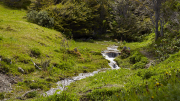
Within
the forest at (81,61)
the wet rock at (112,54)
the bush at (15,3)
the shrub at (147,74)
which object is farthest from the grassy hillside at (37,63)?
the bush at (15,3)

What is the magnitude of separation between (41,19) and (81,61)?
12.3 metres

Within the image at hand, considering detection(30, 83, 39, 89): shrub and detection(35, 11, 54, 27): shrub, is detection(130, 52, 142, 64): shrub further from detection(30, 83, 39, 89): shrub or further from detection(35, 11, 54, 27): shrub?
detection(35, 11, 54, 27): shrub

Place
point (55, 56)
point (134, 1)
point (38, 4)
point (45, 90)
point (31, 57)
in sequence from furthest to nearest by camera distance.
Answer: point (134, 1), point (38, 4), point (55, 56), point (31, 57), point (45, 90)

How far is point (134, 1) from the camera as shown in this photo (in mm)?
35250

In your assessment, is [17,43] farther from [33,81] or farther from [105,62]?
[105,62]

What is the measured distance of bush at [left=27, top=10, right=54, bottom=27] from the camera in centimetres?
2305

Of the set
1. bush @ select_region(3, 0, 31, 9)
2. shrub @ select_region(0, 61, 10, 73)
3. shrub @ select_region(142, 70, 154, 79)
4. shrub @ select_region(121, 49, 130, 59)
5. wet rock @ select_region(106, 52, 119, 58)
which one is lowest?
wet rock @ select_region(106, 52, 119, 58)

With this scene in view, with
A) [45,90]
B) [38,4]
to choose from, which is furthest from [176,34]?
[38,4]

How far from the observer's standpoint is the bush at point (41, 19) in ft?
75.6

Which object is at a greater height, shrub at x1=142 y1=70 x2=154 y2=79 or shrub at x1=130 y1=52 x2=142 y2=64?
shrub at x1=142 y1=70 x2=154 y2=79

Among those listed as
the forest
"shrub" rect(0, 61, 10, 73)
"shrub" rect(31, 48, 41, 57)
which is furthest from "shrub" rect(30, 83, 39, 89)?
"shrub" rect(31, 48, 41, 57)

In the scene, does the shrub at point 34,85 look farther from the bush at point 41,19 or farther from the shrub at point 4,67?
the bush at point 41,19

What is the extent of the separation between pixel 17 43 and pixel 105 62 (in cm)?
952

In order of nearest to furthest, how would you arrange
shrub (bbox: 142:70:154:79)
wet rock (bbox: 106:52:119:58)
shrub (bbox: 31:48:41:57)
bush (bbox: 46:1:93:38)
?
shrub (bbox: 142:70:154:79)
shrub (bbox: 31:48:41:57)
wet rock (bbox: 106:52:119:58)
bush (bbox: 46:1:93:38)
